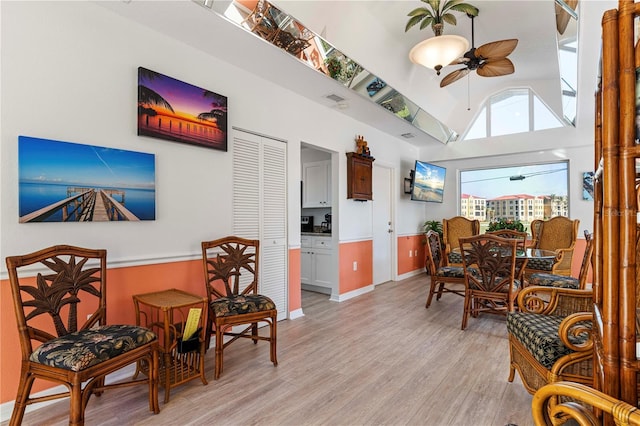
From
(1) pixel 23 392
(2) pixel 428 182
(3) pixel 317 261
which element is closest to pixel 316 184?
(3) pixel 317 261

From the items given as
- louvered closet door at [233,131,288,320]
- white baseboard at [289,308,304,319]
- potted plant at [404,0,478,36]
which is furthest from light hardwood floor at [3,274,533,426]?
potted plant at [404,0,478,36]

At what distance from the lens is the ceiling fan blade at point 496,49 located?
3062 millimetres

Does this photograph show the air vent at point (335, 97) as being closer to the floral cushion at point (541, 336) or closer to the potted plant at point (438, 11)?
the potted plant at point (438, 11)

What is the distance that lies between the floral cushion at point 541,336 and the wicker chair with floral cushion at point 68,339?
2142mm

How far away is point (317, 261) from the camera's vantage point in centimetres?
495

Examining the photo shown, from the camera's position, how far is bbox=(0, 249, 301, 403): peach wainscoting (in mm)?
1911

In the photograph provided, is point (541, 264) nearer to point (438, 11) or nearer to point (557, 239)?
point (557, 239)

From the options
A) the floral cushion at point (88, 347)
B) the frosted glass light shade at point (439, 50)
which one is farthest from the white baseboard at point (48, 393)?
the frosted glass light shade at point (439, 50)

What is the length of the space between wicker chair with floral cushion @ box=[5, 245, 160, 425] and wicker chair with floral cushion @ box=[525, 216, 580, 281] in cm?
441

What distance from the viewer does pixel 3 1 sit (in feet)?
6.32

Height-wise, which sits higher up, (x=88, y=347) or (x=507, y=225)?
(x=507, y=225)

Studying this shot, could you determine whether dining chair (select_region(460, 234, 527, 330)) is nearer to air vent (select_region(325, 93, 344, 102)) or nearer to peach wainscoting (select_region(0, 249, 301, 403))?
air vent (select_region(325, 93, 344, 102))

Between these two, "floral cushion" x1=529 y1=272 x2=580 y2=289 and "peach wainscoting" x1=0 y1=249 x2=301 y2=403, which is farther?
"floral cushion" x1=529 y1=272 x2=580 y2=289

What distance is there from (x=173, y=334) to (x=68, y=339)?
1.99 feet
